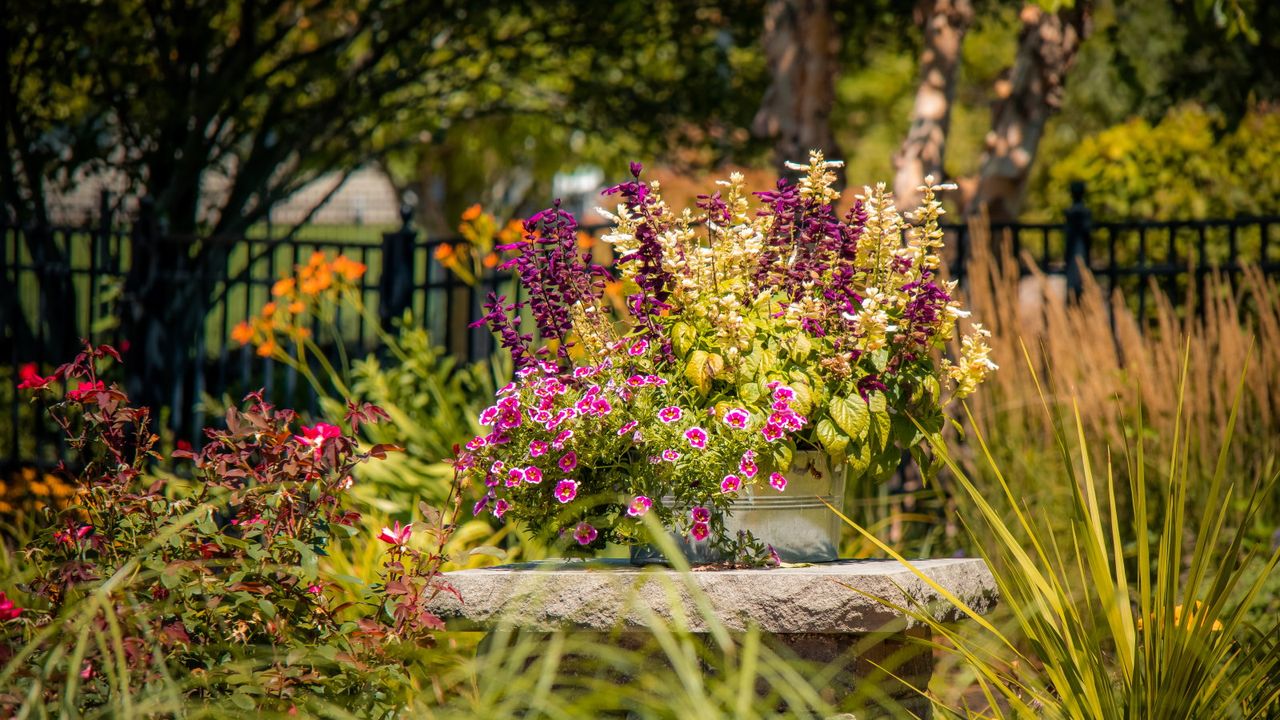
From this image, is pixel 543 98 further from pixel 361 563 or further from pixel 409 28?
pixel 361 563

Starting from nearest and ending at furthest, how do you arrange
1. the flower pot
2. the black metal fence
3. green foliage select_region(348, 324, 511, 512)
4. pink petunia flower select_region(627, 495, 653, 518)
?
pink petunia flower select_region(627, 495, 653, 518)
the flower pot
green foliage select_region(348, 324, 511, 512)
the black metal fence

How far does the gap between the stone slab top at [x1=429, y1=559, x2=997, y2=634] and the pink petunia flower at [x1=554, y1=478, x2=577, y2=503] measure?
0.55 ft

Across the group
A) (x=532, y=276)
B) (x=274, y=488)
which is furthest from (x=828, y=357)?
(x=274, y=488)

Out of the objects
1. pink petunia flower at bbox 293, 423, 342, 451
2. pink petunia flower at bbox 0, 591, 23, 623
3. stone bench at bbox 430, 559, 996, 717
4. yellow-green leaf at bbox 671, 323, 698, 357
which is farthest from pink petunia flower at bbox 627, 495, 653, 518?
pink petunia flower at bbox 0, 591, 23, 623

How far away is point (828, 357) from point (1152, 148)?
6.90 meters

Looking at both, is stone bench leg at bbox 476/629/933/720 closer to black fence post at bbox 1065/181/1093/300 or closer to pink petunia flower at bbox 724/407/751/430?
pink petunia flower at bbox 724/407/751/430

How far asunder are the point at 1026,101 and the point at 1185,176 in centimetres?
238

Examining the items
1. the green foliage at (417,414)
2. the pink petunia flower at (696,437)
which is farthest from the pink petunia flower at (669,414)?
the green foliage at (417,414)

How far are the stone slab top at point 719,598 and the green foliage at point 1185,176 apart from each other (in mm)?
6455

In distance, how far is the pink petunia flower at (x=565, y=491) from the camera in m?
2.96

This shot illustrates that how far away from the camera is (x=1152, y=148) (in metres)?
9.04

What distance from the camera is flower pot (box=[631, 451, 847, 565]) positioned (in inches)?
122

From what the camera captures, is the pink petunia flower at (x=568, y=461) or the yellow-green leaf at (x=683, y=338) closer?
the pink petunia flower at (x=568, y=461)

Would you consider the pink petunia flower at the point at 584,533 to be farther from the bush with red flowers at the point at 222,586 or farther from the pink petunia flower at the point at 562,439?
the bush with red flowers at the point at 222,586
